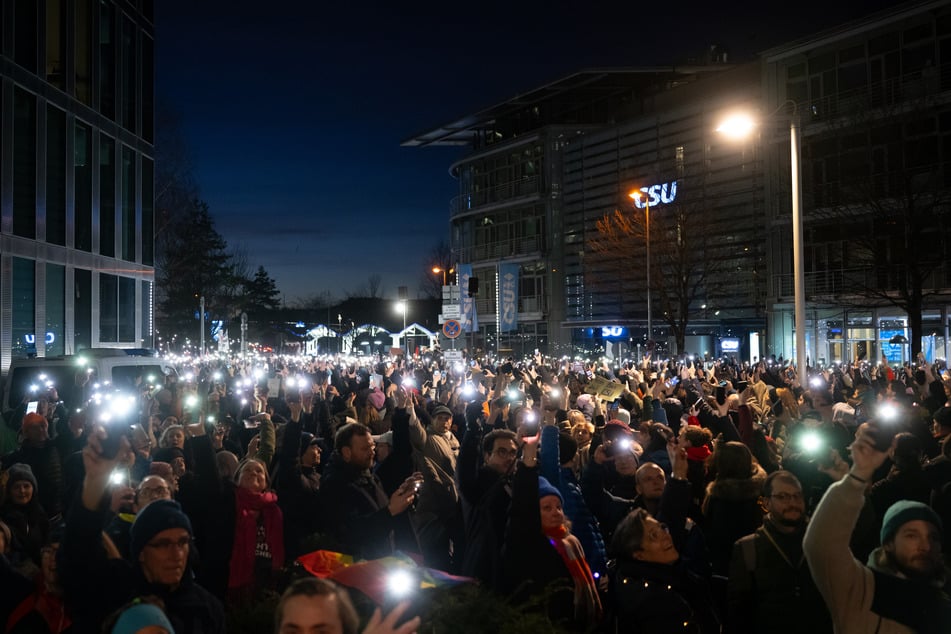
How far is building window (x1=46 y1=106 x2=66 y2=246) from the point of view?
30.3m

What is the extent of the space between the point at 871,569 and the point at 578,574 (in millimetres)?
1534

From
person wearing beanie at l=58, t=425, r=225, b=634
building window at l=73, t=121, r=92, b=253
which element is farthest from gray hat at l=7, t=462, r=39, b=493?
building window at l=73, t=121, r=92, b=253

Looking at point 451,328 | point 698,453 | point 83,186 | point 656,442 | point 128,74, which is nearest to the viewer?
point 698,453

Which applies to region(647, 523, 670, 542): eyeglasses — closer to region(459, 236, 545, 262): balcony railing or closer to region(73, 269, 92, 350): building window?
region(73, 269, 92, 350): building window

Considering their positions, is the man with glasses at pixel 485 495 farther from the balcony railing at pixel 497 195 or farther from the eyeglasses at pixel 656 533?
the balcony railing at pixel 497 195

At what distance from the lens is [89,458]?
4191mm

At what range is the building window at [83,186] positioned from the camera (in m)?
32.4

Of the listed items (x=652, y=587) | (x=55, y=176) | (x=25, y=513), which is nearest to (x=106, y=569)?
(x=652, y=587)

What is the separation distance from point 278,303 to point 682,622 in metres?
126

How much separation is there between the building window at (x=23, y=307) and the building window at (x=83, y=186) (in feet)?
12.5

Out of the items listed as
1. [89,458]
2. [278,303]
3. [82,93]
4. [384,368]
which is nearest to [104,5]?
[82,93]

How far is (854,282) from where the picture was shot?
108ft

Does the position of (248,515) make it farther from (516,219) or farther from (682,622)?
(516,219)

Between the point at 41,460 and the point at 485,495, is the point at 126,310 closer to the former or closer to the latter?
the point at 41,460
